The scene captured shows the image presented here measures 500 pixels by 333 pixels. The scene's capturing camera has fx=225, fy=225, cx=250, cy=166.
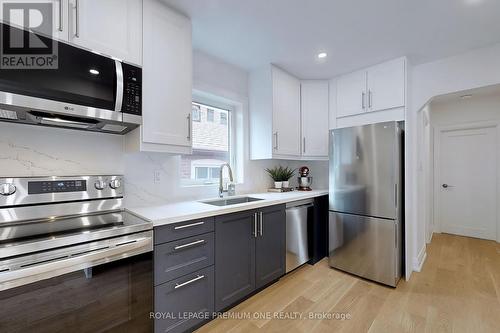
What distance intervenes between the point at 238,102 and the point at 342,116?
138cm

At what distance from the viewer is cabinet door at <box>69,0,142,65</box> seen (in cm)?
132

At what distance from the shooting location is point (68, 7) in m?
1.28

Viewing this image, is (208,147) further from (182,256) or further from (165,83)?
(182,256)

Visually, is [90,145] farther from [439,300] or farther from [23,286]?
[439,300]

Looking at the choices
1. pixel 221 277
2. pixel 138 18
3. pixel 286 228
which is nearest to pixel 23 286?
pixel 221 277

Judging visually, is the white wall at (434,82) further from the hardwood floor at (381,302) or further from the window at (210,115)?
the window at (210,115)

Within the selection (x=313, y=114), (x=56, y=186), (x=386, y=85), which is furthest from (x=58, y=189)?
(x=386, y=85)

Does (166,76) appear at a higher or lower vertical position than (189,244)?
higher

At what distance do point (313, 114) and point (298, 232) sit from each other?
163 cm

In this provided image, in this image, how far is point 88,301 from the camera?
117cm

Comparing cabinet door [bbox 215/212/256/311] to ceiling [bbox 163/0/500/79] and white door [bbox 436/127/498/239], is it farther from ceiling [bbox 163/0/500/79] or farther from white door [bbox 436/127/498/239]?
white door [bbox 436/127/498/239]

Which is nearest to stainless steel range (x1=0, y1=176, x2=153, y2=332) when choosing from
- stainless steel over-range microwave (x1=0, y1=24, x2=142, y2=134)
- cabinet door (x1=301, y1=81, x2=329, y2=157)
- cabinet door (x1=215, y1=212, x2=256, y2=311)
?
stainless steel over-range microwave (x1=0, y1=24, x2=142, y2=134)

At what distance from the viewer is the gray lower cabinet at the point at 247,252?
5.83 ft

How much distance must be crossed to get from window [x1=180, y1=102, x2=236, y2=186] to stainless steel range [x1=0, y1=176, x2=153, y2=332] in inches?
35.5
